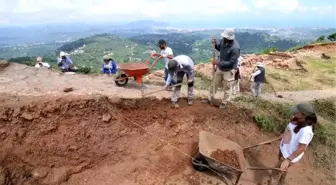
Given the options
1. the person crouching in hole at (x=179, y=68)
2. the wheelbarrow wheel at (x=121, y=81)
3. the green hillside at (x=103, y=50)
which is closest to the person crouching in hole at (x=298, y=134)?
the person crouching in hole at (x=179, y=68)

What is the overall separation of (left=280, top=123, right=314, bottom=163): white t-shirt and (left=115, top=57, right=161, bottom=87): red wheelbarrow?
465cm

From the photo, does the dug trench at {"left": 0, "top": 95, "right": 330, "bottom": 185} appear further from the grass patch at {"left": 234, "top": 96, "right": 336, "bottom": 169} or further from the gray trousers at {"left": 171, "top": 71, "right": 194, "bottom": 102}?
the grass patch at {"left": 234, "top": 96, "right": 336, "bottom": 169}

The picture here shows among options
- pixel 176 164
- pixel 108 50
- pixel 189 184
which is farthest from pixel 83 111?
pixel 108 50

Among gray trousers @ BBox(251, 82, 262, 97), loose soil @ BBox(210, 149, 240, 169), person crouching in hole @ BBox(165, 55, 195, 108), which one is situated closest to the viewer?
loose soil @ BBox(210, 149, 240, 169)

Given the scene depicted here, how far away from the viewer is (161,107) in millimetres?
8555

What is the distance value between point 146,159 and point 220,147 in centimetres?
197

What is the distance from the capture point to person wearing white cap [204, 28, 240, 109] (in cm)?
775

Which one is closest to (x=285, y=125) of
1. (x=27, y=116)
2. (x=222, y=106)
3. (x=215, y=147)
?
(x=222, y=106)

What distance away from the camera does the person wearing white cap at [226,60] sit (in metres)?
7.75

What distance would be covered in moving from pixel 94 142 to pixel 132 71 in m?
2.69

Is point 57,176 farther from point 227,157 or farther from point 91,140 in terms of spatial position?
point 227,157

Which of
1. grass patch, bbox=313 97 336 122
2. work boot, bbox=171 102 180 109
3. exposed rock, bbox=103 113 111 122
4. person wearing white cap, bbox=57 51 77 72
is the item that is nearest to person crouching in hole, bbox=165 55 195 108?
work boot, bbox=171 102 180 109

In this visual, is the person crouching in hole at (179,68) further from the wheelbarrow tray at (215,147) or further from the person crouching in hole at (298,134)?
the person crouching in hole at (298,134)

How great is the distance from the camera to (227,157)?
22.5ft
